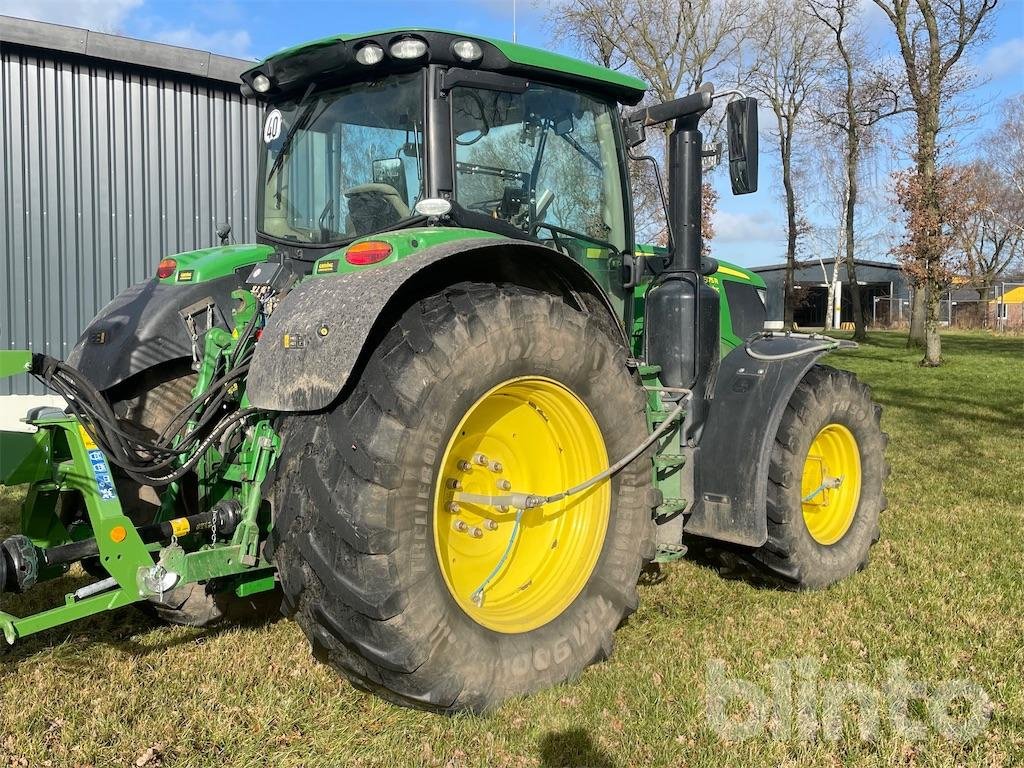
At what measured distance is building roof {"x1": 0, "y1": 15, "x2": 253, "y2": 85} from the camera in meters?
8.62

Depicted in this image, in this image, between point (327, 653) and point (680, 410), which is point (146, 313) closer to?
point (327, 653)

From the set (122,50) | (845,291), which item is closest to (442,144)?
(122,50)

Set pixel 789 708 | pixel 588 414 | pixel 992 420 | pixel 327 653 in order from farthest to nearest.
Answer: pixel 992 420 → pixel 588 414 → pixel 789 708 → pixel 327 653

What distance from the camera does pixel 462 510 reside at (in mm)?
3182

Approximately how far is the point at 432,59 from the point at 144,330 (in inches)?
66.0

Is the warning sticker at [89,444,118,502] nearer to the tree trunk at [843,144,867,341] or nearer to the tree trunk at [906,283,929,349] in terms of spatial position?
the tree trunk at [906,283,929,349]

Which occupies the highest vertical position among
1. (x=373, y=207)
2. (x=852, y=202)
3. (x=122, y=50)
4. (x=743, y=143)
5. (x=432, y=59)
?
(x=852, y=202)

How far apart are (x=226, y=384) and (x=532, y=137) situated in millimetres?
1645

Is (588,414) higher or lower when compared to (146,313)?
lower

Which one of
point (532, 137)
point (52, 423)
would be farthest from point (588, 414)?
point (52, 423)

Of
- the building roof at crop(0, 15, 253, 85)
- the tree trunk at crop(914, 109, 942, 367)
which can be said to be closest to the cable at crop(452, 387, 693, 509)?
the building roof at crop(0, 15, 253, 85)

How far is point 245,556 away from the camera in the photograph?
2777mm

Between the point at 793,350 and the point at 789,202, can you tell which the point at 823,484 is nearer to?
the point at 793,350

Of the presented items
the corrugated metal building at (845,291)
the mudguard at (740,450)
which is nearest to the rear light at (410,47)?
the mudguard at (740,450)
